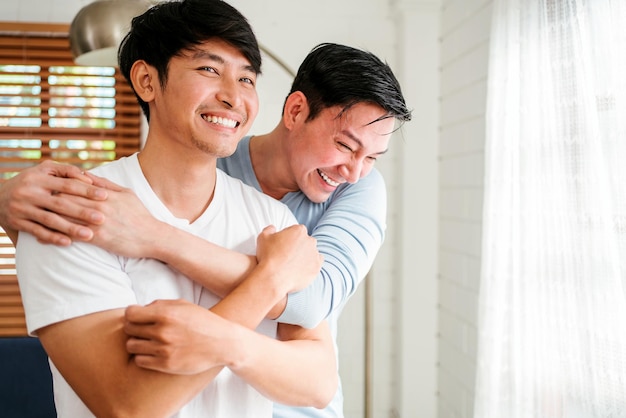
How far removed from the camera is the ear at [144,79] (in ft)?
4.41

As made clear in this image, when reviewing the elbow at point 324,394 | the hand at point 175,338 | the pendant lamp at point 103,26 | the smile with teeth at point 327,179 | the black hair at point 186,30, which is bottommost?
the elbow at point 324,394

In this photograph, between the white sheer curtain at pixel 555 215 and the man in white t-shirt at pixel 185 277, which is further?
the white sheer curtain at pixel 555 215

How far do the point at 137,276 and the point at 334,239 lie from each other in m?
0.45

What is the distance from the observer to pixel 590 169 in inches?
66.6

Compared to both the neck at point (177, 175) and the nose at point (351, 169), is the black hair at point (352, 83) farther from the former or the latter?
the neck at point (177, 175)

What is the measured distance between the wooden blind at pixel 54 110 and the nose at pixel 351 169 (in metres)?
2.25

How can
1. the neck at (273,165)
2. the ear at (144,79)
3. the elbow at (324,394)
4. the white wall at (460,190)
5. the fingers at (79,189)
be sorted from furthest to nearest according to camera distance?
the white wall at (460,190), the neck at (273,165), the ear at (144,79), the elbow at (324,394), the fingers at (79,189)

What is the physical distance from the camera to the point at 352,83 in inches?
63.3

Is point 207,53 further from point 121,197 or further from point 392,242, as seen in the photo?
point 392,242

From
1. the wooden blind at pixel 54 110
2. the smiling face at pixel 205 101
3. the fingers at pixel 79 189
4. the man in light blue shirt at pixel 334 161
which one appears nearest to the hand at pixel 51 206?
the fingers at pixel 79 189

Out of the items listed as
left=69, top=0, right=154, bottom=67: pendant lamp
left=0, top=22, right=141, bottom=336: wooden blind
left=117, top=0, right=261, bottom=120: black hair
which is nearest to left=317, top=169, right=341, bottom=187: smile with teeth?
left=117, top=0, right=261, bottom=120: black hair

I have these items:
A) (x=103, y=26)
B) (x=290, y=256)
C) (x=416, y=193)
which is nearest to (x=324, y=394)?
(x=290, y=256)

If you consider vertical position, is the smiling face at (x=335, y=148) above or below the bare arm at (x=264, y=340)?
above

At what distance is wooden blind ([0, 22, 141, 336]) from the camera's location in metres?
3.51
